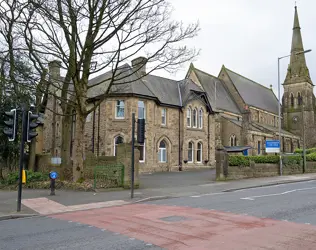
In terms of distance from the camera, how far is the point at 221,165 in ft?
73.4

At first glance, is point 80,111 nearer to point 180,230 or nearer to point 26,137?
point 26,137

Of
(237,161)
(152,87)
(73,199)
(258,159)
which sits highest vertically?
(152,87)

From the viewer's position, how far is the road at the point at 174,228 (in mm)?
6574

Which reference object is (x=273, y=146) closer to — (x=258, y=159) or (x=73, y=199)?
(x=258, y=159)

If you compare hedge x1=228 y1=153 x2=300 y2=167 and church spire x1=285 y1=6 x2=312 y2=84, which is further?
church spire x1=285 y1=6 x2=312 y2=84

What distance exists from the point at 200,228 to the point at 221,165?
14778 millimetres

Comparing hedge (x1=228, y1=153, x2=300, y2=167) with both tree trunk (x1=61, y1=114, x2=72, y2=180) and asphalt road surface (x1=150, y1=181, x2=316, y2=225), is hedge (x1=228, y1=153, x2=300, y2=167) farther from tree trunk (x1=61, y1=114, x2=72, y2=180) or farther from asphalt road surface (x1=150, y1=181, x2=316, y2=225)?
tree trunk (x1=61, y1=114, x2=72, y2=180)

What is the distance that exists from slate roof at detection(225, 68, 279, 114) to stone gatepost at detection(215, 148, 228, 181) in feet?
105

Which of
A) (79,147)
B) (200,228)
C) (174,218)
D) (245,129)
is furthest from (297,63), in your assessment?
(200,228)

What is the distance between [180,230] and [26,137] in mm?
6417

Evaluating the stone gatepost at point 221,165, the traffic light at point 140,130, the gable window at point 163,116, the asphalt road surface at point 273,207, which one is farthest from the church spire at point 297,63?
the traffic light at point 140,130

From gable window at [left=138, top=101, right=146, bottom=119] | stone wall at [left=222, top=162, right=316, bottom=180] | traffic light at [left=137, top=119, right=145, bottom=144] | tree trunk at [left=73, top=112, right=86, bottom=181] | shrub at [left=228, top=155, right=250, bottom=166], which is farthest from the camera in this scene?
gable window at [left=138, top=101, right=146, bottom=119]

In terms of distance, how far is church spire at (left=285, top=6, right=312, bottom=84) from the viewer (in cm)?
6344

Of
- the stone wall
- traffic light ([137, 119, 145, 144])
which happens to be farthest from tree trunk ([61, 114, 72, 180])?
the stone wall
